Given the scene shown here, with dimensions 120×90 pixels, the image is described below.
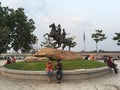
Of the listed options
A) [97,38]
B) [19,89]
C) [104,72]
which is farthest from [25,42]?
[97,38]

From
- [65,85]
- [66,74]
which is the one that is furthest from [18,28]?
[65,85]

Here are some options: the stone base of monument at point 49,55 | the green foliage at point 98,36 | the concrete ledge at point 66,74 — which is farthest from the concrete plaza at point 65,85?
the green foliage at point 98,36

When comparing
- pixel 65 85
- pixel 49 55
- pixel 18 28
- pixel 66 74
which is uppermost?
pixel 18 28

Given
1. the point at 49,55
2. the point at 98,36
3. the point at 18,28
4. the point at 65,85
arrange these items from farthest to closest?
1. the point at 98,36
2. the point at 18,28
3. the point at 49,55
4. the point at 65,85

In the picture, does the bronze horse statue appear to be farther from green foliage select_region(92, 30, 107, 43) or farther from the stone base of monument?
green foliage select_region(92, 30, 107, 43)

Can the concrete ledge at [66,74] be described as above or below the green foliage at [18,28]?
below

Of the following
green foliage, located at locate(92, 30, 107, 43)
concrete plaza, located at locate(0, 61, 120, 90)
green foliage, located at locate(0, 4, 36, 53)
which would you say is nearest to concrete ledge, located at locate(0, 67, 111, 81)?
concrete plaza, located at locate(0, 61, 120, 90)

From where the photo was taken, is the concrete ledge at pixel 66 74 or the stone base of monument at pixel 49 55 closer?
the concrete ledge at pixel 66 74

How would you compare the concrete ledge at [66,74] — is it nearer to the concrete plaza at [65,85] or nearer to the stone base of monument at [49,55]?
the concrete plaza at [65,85]

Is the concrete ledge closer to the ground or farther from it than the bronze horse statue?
closer to the ground

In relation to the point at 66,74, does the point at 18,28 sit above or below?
above

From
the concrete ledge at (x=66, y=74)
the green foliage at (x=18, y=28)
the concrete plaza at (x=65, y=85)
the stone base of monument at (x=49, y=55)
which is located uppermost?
the green foliage at (x=18, y=28)

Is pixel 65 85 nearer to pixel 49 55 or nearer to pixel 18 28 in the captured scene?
pixel 49 55

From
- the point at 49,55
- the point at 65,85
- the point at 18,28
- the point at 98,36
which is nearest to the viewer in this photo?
the point at 65,85
